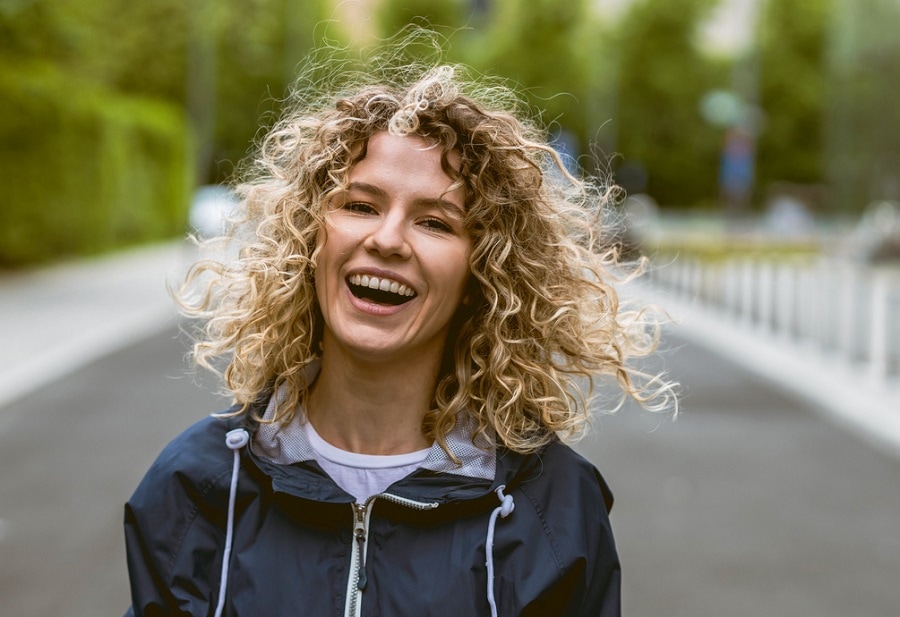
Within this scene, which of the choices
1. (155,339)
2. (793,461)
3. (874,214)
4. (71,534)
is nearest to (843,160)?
(874,214)

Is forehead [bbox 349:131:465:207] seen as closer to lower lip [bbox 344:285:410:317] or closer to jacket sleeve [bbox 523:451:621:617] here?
lower lip [bbox 344:285:410:317]

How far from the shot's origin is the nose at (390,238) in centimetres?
210

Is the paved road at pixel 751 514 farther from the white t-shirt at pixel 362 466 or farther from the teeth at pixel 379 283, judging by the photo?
the teeth at pixel 379 283

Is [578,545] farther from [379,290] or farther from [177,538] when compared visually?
[177,538]

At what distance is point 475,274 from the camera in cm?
228

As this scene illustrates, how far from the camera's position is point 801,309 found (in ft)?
53.6

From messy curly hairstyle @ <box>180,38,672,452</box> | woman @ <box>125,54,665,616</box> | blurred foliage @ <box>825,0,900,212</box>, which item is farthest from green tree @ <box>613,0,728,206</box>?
woman @ <box>125,54,665,616</box>

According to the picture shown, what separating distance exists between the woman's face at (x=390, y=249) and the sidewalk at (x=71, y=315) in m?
8.98

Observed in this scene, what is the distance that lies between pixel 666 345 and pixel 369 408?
45.7 ft

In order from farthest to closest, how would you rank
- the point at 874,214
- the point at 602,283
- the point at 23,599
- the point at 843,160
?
the point at 843,160, the point at 874,214, the point at 23,599, the point at 602,283

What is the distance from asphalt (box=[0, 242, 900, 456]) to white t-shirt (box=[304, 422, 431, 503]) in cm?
455

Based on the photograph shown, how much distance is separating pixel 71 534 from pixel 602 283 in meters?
4.46

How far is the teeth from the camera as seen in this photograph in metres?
2.14

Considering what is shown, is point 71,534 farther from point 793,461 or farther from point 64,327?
point 64,327
